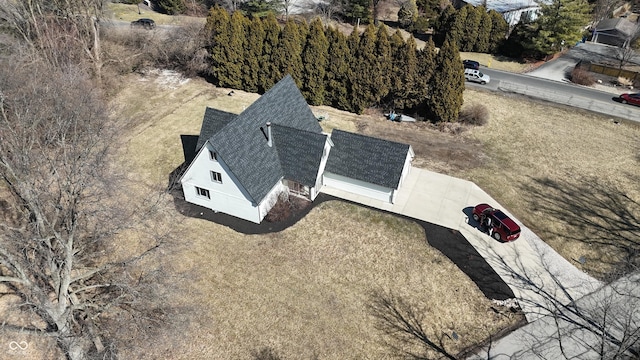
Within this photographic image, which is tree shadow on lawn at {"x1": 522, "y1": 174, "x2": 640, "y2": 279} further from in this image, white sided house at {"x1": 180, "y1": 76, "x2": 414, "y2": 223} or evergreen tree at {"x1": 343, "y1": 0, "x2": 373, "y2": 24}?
evergreen tree at {"x1": 343, "y1": 0, "x2": 373, "y2": 24}

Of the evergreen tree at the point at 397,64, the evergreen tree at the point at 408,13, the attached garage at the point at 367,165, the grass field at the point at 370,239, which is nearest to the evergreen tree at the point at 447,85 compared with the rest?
the grass field at the point at 370,239

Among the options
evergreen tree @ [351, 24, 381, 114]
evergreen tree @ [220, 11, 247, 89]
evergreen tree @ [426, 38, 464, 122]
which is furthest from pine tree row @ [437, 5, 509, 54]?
evergreen tree @ [220, 11, 247, 89]

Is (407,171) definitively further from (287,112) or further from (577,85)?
(577,85)

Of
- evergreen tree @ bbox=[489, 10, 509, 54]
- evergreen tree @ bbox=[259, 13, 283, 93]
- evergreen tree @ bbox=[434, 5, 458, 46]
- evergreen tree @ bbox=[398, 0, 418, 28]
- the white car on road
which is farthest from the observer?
evergreen tree @ bbox=[398, 0, 418, 28]

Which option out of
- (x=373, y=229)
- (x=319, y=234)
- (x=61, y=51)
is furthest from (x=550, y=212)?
(x=61, y=51)

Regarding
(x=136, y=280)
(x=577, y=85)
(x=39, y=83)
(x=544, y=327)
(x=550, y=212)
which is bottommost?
(x=136, y=280)

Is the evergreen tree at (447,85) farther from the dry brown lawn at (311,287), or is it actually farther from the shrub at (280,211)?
the shrub at (280,211)

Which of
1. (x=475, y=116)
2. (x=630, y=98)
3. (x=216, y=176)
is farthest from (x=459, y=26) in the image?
(x=216, y=176)
